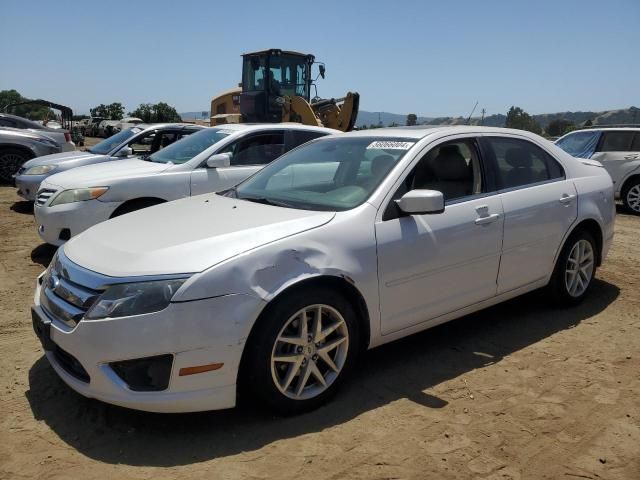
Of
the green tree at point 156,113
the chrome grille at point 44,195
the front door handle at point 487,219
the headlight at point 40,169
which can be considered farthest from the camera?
the green tree at point 156,113

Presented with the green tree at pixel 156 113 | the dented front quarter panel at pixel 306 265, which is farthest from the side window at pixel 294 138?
the green tree at pixel 156 113

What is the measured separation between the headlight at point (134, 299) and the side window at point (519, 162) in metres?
2.66

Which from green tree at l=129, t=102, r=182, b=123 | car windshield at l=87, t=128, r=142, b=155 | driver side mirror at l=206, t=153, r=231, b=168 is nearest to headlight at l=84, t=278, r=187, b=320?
driver side mirror at l=206, t=153, r=231, b=168

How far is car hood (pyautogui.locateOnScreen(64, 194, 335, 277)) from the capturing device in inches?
113

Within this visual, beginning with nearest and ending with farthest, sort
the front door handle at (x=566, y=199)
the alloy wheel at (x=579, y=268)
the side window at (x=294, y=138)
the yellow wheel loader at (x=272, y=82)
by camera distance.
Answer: the front door handle at (x=566, y=199)
the alloy wheel at (x=579, y=268)
the side window at (x=294, y=138)
the yellow wheel loader at (x=272, y=82)

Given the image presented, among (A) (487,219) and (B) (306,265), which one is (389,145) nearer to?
(A) (487,219)

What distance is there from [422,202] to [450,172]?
733 millimetres

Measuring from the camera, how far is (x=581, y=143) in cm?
1191

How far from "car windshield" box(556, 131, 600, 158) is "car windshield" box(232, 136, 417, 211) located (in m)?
8.96

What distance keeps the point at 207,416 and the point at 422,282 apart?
1516 mm

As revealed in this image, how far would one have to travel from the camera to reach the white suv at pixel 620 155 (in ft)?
36.2

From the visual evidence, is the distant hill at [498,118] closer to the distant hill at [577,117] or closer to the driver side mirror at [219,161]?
the distant hill at [577,117]

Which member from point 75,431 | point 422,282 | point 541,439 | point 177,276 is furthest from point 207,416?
point 541,439

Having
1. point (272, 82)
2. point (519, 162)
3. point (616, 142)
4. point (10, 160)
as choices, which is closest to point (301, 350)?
point (519, 162)
